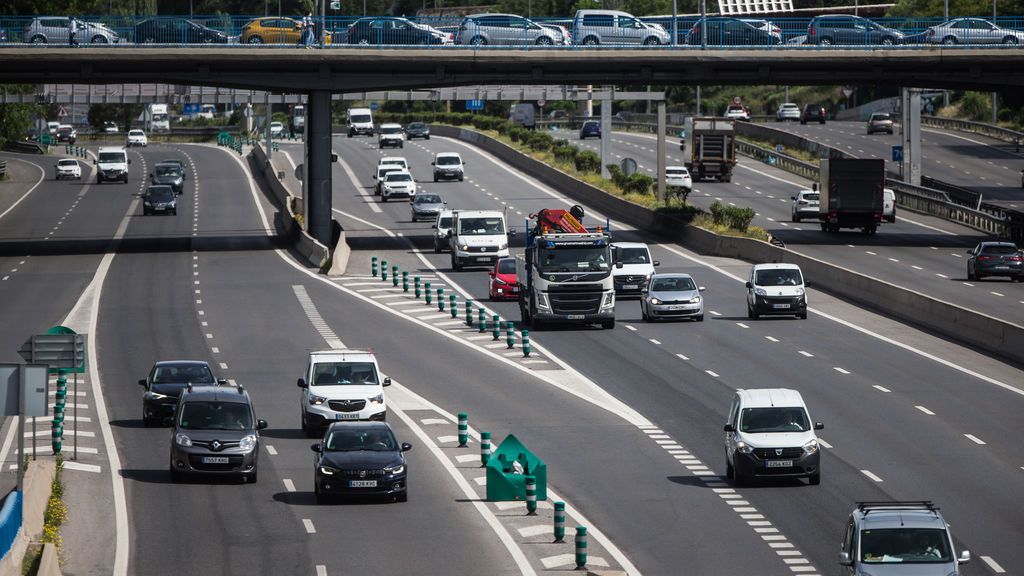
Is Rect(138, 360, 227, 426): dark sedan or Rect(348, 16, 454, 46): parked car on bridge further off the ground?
Rect(348, 16, 454, 46): parked car on bridge

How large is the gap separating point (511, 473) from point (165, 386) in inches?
408

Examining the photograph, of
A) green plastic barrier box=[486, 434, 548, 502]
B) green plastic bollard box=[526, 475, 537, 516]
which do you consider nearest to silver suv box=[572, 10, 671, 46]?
green plastic barrier box=[486, 434, 548, 502]

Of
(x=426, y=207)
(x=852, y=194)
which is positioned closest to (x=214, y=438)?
(x=852, y=194)

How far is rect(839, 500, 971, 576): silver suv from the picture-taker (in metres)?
18.1

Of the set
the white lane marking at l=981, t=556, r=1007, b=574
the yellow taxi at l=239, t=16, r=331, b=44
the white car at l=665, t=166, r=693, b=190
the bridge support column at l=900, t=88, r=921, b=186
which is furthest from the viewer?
the bridge support column at l=900, t=88, r=921, b=186

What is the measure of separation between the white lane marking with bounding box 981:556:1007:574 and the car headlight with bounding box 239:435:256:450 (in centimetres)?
Answer: 1256

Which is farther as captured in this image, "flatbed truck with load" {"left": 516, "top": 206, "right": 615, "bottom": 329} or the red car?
the red car

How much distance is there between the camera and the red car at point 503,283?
180ft

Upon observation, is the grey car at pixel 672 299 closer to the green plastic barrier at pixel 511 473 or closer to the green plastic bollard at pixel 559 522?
the green plastic barrier at pixel 511 473

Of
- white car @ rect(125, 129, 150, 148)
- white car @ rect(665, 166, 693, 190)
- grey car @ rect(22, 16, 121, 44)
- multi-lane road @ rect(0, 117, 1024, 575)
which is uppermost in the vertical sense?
grey car @ rect(22, 16, 121, 44)

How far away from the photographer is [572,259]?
150 ft

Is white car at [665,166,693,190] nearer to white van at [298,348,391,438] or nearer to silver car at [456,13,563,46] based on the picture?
silver car at [456,13,563,46]

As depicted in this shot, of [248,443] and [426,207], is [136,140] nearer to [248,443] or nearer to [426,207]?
[426,207]

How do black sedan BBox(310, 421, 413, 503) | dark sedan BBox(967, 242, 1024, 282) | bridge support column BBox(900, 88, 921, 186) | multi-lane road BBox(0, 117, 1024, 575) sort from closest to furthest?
multi-lane road BBox(0, 117, 1024, 575) < black sedan BBox(310, 421, 413, 503) < dark sedan BBox(967, 242, 1024, 282) < bridge support column BBox(900, 88, 921, 186)
